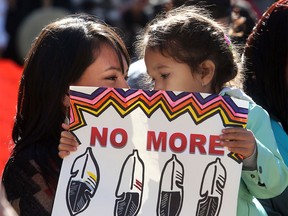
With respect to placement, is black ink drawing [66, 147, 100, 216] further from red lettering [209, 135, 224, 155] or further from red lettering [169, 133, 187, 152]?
red lettering [209, 135, 224, 155]

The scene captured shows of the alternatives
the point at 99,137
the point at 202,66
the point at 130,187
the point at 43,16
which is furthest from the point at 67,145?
the point at 43,16

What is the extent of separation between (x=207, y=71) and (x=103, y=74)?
0.39 metres

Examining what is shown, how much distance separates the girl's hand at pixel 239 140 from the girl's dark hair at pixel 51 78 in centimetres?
58

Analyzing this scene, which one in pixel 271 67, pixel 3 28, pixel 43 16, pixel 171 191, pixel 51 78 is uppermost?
pixel 43 16

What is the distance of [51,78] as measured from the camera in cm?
328

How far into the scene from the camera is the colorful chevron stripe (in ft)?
9.94

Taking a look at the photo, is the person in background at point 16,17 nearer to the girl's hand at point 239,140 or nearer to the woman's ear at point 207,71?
the woman's ear at point 207,71

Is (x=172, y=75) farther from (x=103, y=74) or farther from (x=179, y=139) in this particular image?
(x=179, y=139)

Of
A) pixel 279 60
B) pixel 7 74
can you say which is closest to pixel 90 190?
pixel 279 60

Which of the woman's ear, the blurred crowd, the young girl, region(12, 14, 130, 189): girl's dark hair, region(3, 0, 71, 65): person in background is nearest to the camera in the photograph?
the young girl

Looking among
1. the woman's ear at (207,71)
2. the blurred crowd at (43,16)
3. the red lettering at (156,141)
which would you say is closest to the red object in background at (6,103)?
the blurred crowd at (43,16)

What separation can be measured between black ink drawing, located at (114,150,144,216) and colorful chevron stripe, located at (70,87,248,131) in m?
0.16

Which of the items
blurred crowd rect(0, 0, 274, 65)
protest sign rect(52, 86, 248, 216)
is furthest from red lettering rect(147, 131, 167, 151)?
blurred crowd rect(0, 0, 274, 65)

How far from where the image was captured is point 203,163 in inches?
119
